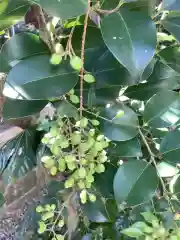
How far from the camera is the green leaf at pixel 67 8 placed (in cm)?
42

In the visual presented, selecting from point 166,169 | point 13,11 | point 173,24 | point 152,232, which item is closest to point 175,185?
point 166,169

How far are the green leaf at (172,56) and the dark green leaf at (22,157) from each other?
288mm

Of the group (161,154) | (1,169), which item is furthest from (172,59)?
(1,169)

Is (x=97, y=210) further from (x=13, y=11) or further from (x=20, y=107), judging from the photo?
(x=13, y=11)

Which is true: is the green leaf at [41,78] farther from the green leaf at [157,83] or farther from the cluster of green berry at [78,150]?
the green leaf at [157,83]

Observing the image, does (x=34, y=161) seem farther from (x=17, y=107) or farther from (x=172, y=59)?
(x=172, y=59)

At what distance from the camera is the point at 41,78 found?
505mm

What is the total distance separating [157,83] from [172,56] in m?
0.05

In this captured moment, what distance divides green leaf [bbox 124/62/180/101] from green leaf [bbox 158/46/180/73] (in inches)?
0.6

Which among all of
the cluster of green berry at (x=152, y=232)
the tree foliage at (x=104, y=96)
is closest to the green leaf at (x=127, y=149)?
the tree foliage at (x=104, y=96)

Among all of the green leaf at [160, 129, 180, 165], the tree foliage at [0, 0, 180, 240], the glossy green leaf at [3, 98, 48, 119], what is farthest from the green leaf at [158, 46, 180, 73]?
the glossy green leaf at [3, 98, 48, 119]

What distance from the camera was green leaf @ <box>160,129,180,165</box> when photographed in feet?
1.89

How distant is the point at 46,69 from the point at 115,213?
0.30 m

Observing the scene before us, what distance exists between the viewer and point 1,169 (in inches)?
34.4
